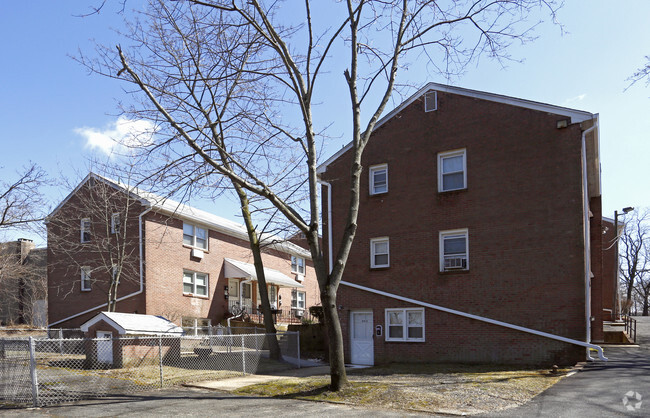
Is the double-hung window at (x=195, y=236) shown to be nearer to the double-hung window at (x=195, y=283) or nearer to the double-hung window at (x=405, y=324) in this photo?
the double-hung window at (x=195, y=283)

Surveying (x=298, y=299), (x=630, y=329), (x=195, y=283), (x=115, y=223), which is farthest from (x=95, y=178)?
(x=630, y=329)

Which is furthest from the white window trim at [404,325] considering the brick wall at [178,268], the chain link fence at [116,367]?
the brick wall at [178,268]

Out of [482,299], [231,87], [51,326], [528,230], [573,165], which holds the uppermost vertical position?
[231,87]

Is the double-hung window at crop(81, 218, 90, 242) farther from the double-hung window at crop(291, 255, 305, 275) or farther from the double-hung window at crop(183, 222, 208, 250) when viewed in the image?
the double-hung window at crop(291, 255, 305, 275)

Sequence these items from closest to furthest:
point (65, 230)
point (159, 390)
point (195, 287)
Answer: point (159, 390) → point (65, 230) → point (195, 287)

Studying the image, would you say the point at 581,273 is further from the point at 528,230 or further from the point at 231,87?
the point at 231,87

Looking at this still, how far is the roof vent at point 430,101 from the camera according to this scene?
19.9 metres

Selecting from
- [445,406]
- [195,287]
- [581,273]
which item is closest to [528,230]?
[581,273]

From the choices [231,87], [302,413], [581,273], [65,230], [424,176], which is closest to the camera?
[302,413]

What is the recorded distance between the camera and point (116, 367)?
1628cm

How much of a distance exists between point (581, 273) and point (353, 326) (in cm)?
810

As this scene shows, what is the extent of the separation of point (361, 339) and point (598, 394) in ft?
33.6

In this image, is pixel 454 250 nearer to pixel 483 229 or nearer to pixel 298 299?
pixel 483 229

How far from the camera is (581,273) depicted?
1650cm
